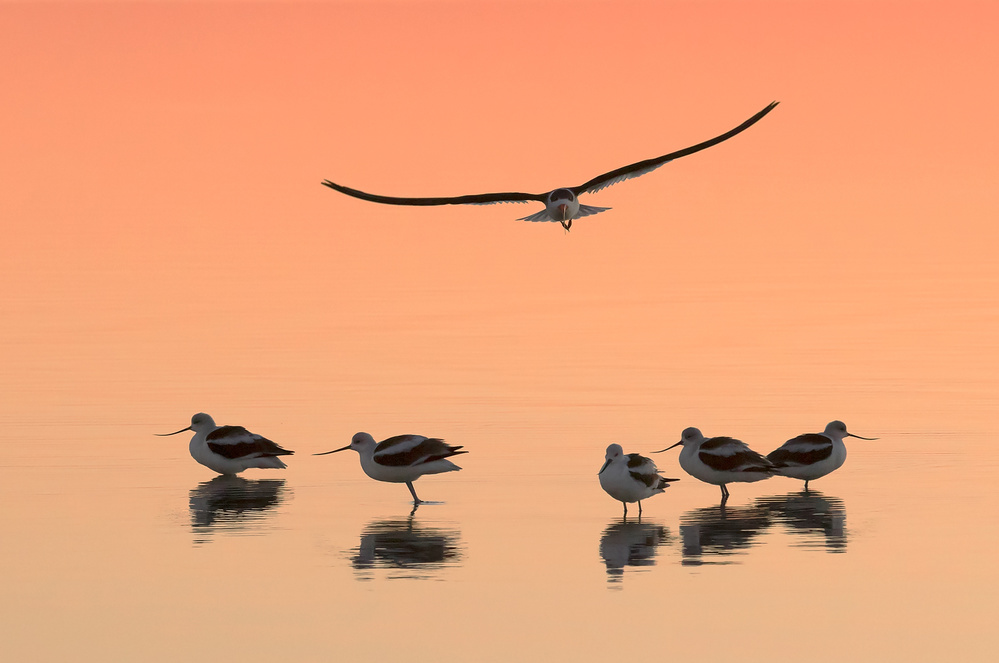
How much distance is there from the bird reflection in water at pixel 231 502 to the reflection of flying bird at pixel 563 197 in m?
3.86

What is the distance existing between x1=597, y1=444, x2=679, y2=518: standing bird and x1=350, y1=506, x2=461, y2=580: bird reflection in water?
201 centimetres

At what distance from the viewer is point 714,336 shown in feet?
131

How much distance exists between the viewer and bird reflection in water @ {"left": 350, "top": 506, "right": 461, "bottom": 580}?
15641mm

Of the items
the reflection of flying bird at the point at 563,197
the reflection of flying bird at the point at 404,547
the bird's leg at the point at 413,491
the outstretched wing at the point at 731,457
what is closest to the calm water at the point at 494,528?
the reflection of flying bird at the point at 404,547

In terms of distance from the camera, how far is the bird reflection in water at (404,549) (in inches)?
616

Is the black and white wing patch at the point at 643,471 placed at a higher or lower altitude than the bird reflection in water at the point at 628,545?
higher

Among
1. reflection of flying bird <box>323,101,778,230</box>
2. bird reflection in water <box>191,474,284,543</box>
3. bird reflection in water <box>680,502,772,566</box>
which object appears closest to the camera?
bird reflection in water <box>680,502,772,566</box>

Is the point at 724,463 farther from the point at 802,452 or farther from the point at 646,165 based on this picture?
the point at 646,165

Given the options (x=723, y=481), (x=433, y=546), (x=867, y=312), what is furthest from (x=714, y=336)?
(x=433, y=546)

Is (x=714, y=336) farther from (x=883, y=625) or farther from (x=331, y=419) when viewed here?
(x=883, y=625)

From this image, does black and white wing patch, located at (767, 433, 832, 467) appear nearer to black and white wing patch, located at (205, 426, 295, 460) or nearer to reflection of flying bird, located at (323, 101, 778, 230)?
reflection of flying bird, located at (323, 101, 778, 230)

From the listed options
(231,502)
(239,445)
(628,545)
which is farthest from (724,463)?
(239,445)

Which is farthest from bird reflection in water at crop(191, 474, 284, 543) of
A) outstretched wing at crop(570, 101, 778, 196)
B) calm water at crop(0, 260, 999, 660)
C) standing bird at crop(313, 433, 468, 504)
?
outstretched wing at crop(570, 101, 778, 196)

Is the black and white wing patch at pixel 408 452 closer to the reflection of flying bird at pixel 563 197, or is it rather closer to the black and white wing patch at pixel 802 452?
the reflection of flying bird at pixel 563 197
